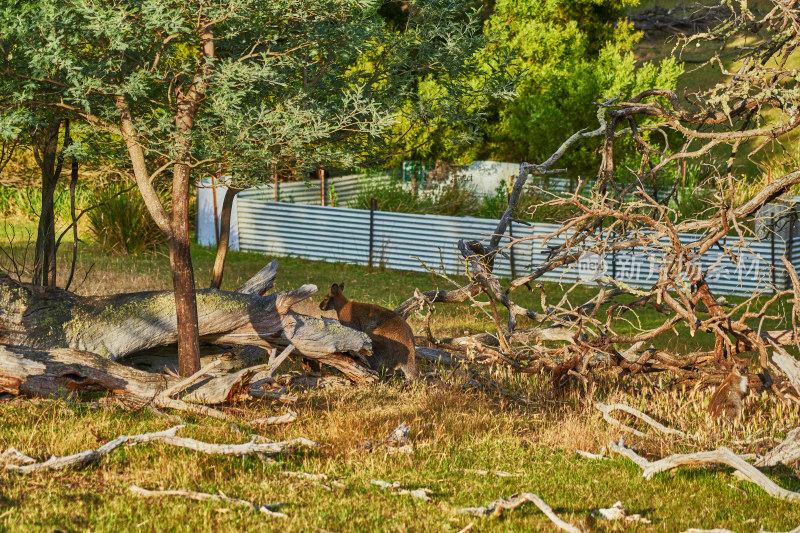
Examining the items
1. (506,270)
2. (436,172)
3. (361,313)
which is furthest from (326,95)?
(436,172)

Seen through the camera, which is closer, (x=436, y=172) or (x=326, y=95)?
(x=326, y=95)

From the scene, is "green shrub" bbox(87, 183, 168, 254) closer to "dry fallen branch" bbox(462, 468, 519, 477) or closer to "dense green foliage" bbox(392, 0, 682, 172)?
"dense green foliage" bbox(392, 0, 682, 172)

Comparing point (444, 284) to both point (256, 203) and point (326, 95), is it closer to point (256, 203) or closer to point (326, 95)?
point (256, 203)

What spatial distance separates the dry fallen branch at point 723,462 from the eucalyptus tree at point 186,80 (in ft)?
11.2

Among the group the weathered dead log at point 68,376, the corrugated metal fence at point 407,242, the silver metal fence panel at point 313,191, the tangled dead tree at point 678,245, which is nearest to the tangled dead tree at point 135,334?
the weathered dead log at point 68,376

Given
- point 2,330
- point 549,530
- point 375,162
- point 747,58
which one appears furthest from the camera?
point 375,162

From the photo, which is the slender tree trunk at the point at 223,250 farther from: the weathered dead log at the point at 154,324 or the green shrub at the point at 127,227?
the green shrub at the point at 127,227

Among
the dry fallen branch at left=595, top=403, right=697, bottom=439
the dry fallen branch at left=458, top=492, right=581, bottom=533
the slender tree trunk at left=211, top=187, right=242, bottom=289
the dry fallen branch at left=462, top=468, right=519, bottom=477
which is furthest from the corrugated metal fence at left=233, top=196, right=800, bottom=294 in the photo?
the dry fallen branch at left=458, top=492, right=581, bottom=533

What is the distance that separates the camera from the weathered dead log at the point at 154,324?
7.50 metres

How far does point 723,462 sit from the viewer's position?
5.43 m

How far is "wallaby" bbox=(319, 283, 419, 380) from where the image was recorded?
27.4 feet

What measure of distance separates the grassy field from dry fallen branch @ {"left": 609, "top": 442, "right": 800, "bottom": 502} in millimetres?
78

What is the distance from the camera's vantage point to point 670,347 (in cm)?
1139

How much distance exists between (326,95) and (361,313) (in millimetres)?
2321
